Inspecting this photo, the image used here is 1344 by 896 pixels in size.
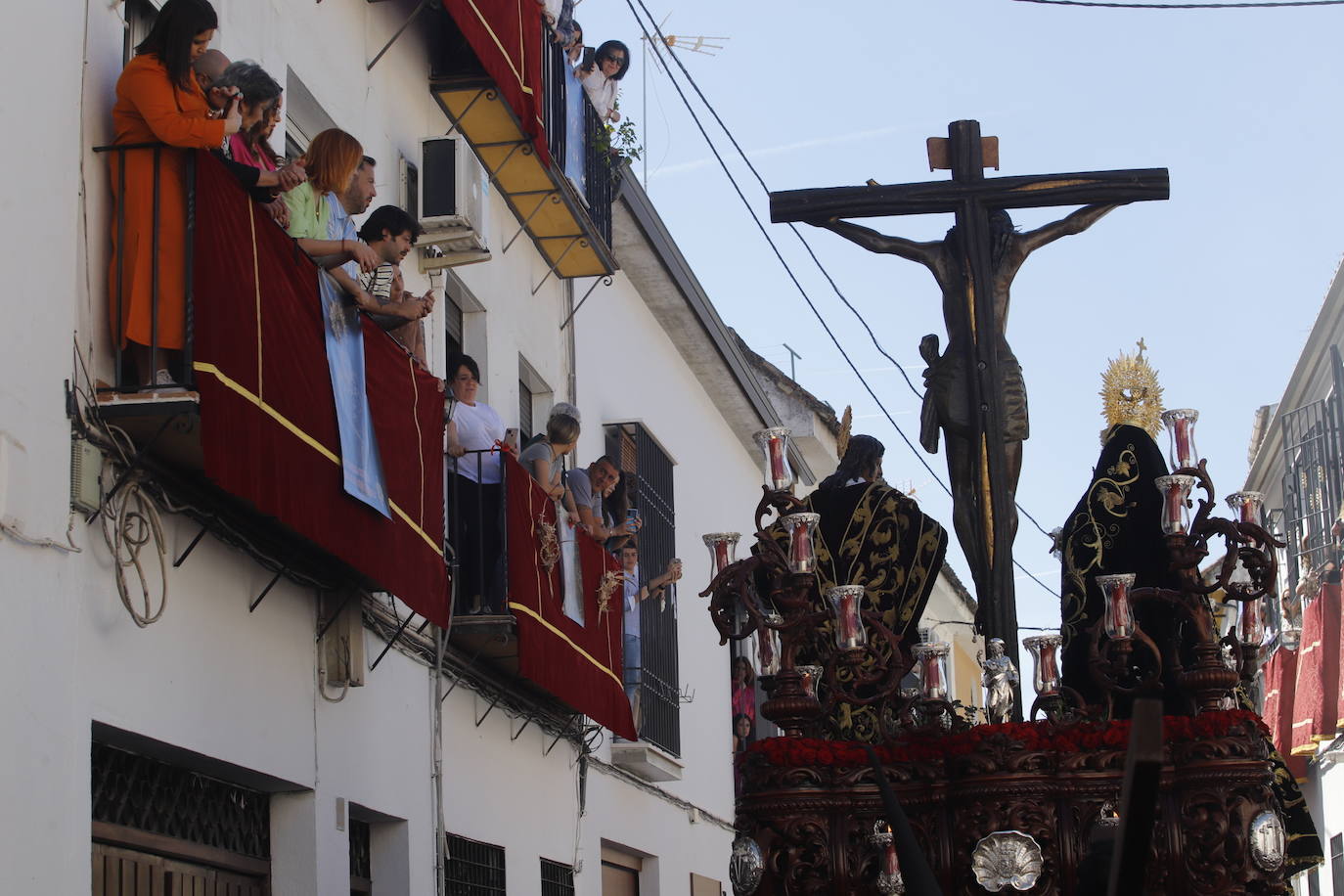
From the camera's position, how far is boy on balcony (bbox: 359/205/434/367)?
9.32 metres

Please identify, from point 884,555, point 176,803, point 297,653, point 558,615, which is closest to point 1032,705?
point 884,555

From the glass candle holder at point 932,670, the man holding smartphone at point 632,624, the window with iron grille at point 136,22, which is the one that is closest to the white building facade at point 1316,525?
the man holding smartphone at point 632,624

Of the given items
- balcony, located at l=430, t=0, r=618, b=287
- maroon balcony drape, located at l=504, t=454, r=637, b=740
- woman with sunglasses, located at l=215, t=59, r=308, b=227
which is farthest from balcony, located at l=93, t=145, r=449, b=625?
balcony, located at l=430, t=0, r=618, b=287

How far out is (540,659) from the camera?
11578 mm

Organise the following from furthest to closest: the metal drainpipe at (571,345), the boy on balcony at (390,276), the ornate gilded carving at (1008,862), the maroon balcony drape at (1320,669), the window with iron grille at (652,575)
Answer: the maroon balcony drape at (1320,669), the window with iron grille at (652,575), the metal drainpipe at (571,345), the boy on balcony at (390,276), the ornate gilded carving at (1008,862)

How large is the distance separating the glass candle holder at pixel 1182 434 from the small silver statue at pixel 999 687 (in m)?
0.91

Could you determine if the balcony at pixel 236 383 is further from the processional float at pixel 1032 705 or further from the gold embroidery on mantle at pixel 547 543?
the gold embroidery on mantle at pixel 547 543

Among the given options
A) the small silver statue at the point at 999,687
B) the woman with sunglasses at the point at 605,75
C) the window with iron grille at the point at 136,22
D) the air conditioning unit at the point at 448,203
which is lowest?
the small silver statue at the point at 999,687

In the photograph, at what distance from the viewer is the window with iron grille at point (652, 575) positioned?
51.9 feet

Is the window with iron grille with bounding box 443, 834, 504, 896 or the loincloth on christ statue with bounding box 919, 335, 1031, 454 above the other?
the loincloth on christ statue with bounding box 919, 335, 1031, 454

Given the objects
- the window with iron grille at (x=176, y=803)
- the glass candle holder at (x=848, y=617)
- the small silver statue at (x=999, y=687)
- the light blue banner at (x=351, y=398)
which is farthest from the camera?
the light blue banner at (x=351, y=398)

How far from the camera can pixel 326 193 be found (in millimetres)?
9008

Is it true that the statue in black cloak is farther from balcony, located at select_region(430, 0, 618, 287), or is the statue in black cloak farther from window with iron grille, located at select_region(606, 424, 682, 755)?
window with iron grille, located at select_region(606, 424, 682, 755)

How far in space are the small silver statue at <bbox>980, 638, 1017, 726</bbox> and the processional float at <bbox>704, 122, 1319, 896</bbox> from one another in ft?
0.08
